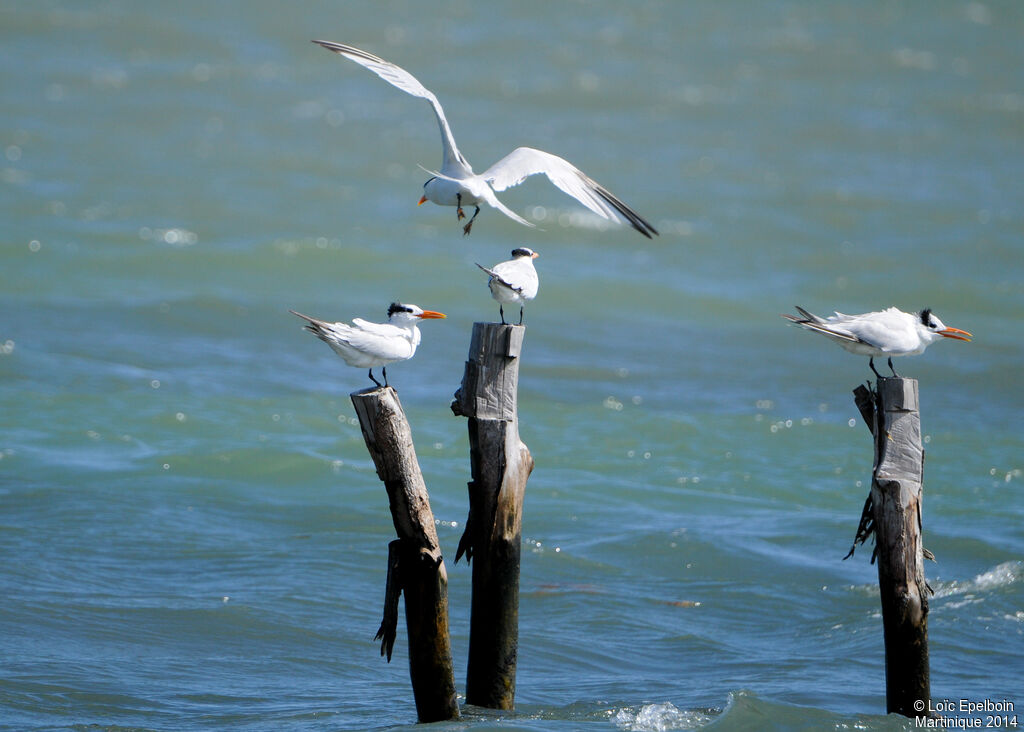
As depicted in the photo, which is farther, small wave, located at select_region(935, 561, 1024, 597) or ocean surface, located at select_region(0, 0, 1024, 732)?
small wave, located at select_region(935, 561, 1024, 597)

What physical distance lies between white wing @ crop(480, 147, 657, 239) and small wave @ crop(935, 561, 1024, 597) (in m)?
3.64

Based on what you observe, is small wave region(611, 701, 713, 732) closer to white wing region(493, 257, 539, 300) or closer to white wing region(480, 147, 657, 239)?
white wing region(493, 257, 539, 300)

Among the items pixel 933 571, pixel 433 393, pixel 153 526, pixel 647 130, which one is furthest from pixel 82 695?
pixel 647 130

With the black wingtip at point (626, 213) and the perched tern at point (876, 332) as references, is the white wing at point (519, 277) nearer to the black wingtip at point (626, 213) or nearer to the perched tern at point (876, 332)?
the black wingtip at point (626, 213)

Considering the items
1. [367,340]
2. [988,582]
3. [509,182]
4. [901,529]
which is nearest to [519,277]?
[509,182]

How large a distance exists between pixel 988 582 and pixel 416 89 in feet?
17.5

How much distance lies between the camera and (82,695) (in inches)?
259

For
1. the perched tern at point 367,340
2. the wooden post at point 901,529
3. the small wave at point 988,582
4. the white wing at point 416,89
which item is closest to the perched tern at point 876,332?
the wooden post at point 901,529

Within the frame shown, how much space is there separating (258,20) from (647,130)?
1180 centimetres

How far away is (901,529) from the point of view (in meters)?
5.79

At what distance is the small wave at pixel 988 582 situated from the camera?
345 inches

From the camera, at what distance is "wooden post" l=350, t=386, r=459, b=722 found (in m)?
5.48

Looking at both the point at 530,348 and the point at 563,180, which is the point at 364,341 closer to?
the point at 563,180

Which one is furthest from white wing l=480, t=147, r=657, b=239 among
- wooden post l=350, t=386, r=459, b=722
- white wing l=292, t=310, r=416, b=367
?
wooden post l=350, t=386, r=459, b=722
